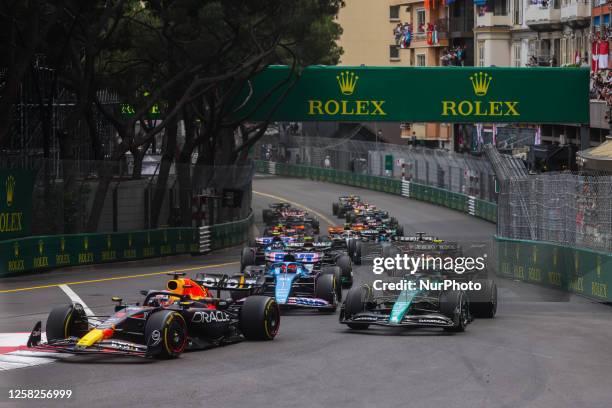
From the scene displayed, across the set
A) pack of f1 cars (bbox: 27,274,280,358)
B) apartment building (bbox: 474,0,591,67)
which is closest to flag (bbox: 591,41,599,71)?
apartment building (bbox: 474,0,591,67)

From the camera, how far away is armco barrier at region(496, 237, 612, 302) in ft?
86.8

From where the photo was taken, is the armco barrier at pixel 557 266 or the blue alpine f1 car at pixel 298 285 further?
the armco barrier at pixel 557 266

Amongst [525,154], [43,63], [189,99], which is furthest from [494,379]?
[525,154]

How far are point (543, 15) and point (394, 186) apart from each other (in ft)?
56.1

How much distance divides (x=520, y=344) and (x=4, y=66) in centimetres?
2708

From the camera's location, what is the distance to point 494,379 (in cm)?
1505

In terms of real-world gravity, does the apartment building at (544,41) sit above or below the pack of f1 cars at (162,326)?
above

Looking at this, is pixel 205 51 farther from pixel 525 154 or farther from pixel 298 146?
pixel 298 146

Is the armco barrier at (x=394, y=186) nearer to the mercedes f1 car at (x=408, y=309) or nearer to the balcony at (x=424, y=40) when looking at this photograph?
A: the balcony at (x=424, y=40)

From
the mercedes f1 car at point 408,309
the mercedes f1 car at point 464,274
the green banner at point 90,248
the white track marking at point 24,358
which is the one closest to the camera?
the white track marking at point 24,358

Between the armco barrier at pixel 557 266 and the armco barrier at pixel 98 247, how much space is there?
1122 centimetres

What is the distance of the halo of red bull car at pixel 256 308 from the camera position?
Result: 16234 millimetres

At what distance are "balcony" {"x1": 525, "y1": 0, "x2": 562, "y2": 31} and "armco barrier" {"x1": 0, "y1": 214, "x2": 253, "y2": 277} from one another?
22376mm

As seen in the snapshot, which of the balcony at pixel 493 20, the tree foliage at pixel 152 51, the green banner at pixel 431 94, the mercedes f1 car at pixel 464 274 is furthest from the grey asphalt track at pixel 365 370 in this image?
the balcony at pixel 493 20
